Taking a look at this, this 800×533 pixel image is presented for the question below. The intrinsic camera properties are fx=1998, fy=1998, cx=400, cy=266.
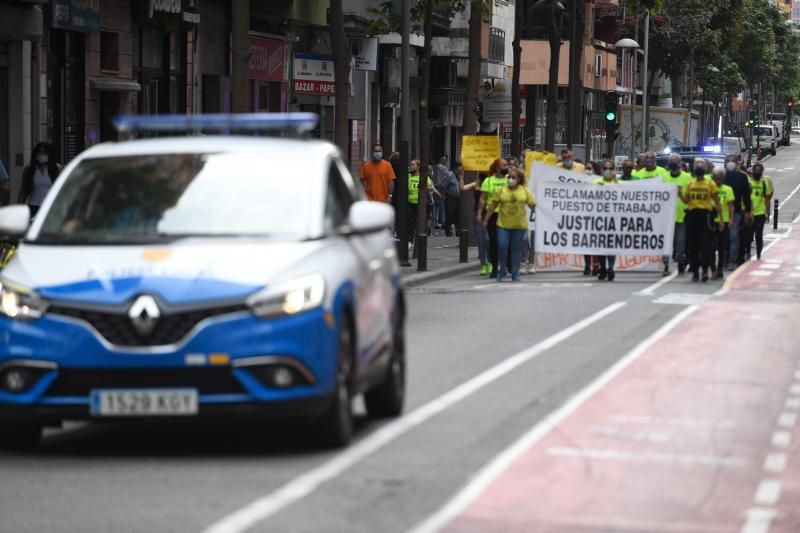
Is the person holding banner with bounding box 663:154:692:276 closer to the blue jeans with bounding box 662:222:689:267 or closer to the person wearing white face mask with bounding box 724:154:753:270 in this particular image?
the blue jeans with bounding box 662:222:689:267

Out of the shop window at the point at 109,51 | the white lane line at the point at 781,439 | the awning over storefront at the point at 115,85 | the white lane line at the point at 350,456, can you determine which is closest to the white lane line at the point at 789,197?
the awning over storefront at the point at 115,85

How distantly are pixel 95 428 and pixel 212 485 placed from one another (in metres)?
2.67

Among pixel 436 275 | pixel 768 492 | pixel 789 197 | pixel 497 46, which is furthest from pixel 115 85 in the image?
pixel 789 197

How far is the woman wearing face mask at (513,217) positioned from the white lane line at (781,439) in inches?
674

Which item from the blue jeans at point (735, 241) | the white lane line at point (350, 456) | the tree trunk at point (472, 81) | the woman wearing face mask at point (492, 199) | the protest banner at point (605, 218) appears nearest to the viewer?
the white lane line at point (350, 456)

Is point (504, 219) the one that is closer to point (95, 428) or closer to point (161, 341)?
point (95, 428)

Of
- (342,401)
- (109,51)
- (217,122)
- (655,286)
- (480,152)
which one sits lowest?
(655,286)

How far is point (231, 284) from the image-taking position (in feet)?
32.7

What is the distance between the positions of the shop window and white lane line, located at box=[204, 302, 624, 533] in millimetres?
15404

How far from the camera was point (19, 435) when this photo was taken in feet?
34.8

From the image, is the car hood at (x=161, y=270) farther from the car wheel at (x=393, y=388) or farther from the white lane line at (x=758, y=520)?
the white lane line at (x=758, y=520)

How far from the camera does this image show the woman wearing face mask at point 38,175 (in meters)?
21.4

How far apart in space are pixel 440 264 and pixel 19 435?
22.3 metres

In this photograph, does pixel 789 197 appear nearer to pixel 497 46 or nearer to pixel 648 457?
pixel 497 46
